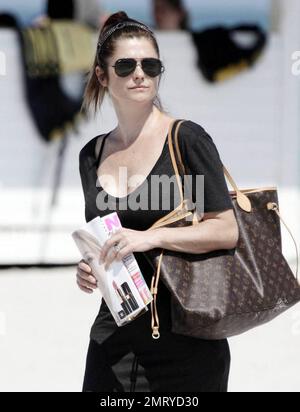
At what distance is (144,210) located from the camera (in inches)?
92.7

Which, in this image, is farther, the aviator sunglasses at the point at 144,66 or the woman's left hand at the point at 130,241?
the aviator sunglasses at the point at 144,66

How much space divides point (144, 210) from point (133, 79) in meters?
0.36

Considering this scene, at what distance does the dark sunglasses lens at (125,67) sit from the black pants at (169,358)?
0.67 meters

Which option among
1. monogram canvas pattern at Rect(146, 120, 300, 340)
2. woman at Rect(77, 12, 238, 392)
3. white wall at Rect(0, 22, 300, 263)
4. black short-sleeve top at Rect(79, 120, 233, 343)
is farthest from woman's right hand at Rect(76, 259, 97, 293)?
white wall at Rect(0, 22, 300, 263)

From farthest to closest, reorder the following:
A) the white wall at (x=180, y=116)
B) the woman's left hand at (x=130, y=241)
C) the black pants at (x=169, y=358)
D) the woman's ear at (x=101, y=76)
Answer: the white wall at (x=180, y=116) < the woman's ear at (x=101, y=76) < the black pants at (x=169, y=358) < the woman's left hand at (x=130, y=241)

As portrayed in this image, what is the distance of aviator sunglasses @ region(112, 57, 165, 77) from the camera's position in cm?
241

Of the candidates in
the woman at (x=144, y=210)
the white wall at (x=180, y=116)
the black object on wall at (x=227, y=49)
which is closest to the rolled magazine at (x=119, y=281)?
the woman at (x=144, y=210)

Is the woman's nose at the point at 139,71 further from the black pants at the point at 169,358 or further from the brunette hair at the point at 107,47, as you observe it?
the black pants at the point at 169,358

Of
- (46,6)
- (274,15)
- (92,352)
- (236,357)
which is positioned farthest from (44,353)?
(274,15)

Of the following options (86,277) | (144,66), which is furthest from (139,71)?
(86,277)

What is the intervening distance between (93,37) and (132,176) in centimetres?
483

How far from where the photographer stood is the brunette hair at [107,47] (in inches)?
96.8

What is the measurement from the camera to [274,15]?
730cm

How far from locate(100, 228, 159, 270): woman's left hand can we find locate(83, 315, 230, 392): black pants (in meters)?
0.22
